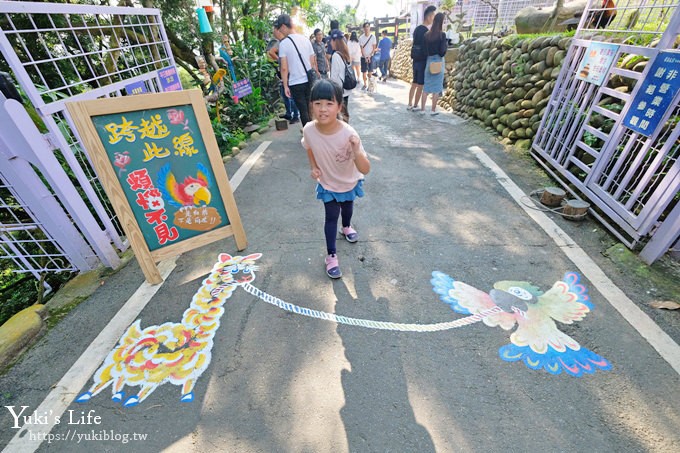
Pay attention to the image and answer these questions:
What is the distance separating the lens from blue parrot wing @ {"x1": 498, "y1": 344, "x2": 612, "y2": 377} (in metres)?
2.05

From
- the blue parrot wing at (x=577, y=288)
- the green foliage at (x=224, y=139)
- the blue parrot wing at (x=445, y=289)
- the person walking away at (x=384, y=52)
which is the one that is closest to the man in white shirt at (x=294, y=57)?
the green foliage at (x=224, y=139)

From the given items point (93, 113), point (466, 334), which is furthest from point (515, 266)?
point (93, 113)

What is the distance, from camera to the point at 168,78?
4.23 meters

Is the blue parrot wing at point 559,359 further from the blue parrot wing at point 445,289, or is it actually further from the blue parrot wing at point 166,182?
the blue parrot wing at point 166,182

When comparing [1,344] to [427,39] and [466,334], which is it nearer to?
[466,334]

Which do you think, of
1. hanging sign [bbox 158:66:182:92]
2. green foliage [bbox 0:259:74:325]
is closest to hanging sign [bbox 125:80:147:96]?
hanging sign [bbox 158:66:182:92]

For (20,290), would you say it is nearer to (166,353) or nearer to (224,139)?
(166,353)

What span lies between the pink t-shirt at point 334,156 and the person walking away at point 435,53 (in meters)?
5.31

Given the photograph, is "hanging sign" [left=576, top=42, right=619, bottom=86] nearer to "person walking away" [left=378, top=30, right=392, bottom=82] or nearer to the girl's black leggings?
the girl's black leggings

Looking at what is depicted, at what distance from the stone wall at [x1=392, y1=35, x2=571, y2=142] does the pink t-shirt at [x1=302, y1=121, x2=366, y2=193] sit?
4.11 m

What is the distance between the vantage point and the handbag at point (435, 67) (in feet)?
21.7

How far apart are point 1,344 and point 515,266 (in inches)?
169

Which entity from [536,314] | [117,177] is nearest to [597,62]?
[536,314]

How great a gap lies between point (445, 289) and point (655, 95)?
2634mm
